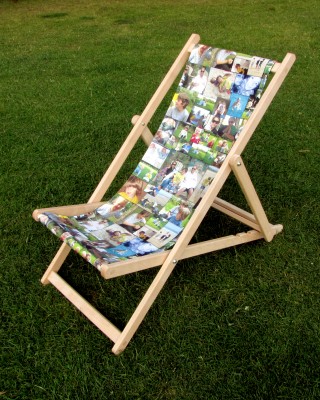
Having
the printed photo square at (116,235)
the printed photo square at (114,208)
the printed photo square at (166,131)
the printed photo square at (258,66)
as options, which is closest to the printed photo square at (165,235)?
the printed photo square at (116,235)

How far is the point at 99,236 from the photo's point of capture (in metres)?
2.71

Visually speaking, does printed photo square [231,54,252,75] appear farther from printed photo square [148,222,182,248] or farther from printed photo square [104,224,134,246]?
printed photo square [104,224,134,246]

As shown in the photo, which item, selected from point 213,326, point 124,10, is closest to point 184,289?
point 213,326

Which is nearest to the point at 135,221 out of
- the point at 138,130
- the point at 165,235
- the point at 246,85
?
the point at 165,235

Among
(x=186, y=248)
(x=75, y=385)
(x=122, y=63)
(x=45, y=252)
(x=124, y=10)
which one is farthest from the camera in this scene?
(x=124, y=10)

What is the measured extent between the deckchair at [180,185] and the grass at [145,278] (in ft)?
0.57

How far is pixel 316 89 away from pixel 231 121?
123 inches

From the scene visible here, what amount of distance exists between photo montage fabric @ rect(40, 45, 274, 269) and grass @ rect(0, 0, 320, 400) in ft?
1.11

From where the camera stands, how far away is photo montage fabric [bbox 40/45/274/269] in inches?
108

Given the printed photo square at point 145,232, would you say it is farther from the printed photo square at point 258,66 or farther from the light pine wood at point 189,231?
the printed photo square at point 258,66

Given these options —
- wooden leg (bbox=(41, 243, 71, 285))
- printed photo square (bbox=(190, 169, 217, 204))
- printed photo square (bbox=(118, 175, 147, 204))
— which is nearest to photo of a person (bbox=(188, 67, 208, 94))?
printed photo square (bbox=(190, 169, 217, 204))

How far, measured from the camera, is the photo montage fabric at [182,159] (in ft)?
9.00

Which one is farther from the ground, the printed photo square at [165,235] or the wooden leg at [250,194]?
the wooden leg at [250,194]

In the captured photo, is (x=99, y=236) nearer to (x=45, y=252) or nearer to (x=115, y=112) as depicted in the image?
(x=45, y=252)
